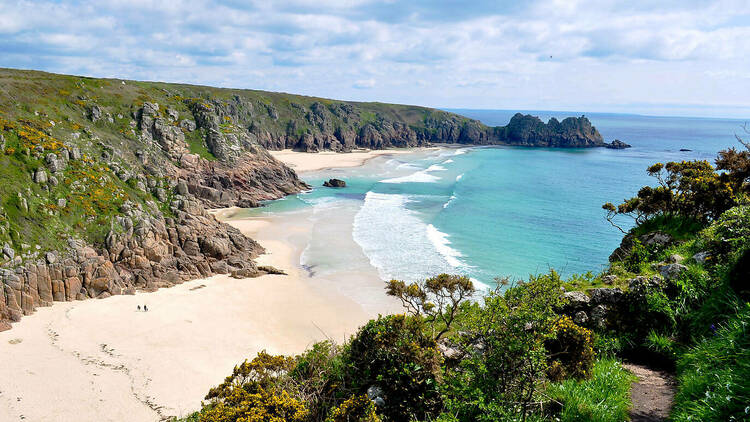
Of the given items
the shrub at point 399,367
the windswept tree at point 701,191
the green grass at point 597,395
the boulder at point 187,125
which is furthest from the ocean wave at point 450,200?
the green grass at point 597,395

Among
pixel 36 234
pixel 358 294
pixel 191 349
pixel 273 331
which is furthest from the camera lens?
pixel 358 294

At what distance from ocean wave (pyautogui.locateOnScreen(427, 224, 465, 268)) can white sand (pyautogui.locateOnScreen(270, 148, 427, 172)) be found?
2051 inches

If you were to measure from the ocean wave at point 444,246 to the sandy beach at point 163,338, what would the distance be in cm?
825

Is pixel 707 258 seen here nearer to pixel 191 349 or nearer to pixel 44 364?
pixel 191 349

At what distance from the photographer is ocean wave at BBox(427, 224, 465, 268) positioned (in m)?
37.4

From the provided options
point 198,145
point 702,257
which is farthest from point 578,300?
point 198,145

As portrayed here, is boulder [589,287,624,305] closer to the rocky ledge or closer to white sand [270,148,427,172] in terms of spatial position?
the rocky ledge

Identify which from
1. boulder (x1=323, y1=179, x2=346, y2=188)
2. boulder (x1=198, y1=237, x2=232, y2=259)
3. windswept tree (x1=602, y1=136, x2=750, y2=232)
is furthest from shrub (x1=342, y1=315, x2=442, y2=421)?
boulder (x1=323, y1=179, x2=346, y2=188)

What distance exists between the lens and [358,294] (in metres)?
30.8

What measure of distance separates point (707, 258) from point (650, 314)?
266 centimetres

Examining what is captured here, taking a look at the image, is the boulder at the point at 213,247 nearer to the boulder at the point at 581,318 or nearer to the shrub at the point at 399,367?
the shrub at the point at 399,367

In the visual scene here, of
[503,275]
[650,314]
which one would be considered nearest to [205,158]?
[503,275]

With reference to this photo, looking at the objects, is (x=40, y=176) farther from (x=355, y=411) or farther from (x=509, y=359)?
(x=509, y=359)

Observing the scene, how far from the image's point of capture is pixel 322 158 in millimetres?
110688
